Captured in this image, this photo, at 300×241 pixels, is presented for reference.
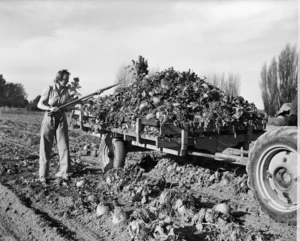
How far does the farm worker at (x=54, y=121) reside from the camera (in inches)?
247

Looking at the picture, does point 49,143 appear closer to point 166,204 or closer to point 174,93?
point 174,93

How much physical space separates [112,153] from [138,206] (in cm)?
242

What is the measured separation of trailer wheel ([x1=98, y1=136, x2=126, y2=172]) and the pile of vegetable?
416 mm

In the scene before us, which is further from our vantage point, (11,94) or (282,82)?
(11,94)

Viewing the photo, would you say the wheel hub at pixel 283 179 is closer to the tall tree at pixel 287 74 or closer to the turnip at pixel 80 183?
the turnip at pixel 80 183

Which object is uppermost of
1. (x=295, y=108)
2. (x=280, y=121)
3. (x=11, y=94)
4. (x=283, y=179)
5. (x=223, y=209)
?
(x=11, y=94)

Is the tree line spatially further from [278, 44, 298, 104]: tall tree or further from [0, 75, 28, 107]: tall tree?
[0, 75, 28, 107]: tall tree

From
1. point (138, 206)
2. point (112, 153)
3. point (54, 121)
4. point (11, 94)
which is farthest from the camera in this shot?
point (11, 94)

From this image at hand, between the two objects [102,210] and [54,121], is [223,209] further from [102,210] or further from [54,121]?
[54,121]

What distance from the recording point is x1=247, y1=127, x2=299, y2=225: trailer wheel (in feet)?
12.0

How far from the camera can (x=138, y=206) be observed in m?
4.64

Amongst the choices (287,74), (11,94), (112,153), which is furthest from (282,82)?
(11,94)

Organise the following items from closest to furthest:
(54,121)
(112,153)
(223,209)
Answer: (223,209) < (54,121) < (112,153)

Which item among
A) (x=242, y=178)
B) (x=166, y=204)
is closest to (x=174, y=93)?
(x=242, y=178)
